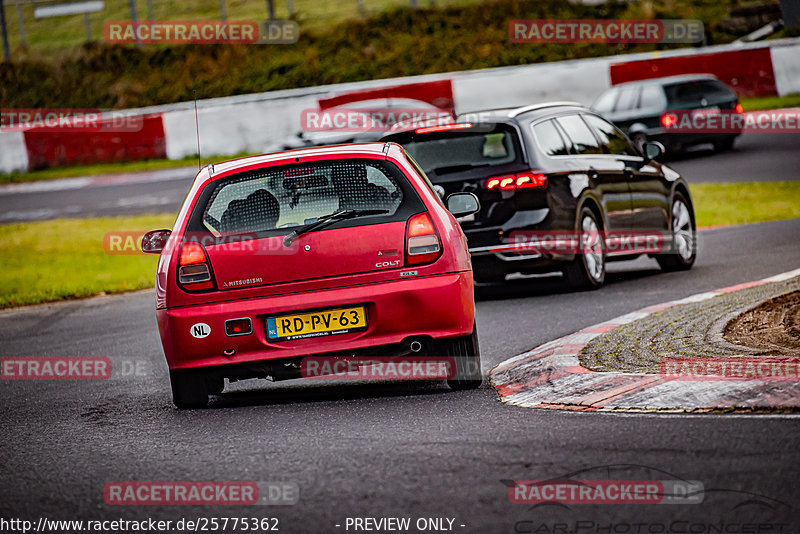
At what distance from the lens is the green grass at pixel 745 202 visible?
17406mm

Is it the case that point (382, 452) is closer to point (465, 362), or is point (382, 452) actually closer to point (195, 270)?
point (465, 362)

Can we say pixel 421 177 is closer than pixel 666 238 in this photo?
Yes

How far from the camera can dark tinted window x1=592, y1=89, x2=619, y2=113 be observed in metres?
24.7

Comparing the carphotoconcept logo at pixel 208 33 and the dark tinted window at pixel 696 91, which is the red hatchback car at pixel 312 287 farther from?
the carphotoconcept logo at pixel 208 33

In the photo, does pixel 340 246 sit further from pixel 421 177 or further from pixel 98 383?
pixel 98 383

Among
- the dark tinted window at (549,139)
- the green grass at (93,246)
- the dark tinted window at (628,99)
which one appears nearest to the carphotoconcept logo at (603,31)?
the dark tinted window at (628,99)

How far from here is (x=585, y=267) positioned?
1174 centimetres

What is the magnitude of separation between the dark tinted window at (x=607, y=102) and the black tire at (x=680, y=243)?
1122 cm

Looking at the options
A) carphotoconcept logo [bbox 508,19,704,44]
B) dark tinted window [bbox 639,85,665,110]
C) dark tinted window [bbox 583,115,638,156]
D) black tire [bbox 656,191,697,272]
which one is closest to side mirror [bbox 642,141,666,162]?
dark tinted window [bbox 583,115,638,156]

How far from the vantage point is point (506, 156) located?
454 inches

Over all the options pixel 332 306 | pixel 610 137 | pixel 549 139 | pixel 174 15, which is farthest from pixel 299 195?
pixel 174 15

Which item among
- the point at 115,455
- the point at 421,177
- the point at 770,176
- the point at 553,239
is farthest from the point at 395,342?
the point at 770,176

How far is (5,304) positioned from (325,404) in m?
8.31

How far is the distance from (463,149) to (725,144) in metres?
14.2
